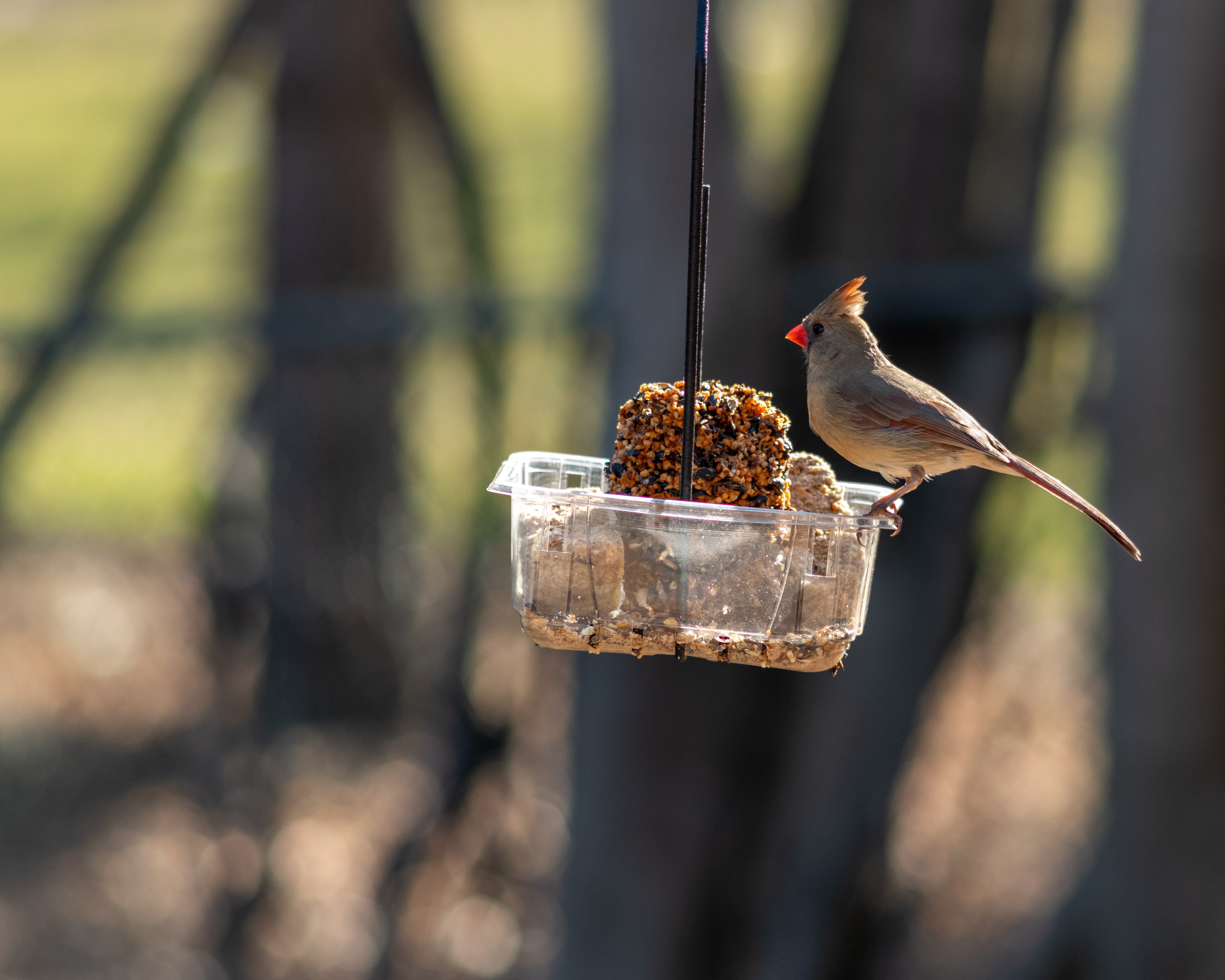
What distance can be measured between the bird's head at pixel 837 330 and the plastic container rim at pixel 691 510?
1.16 ft

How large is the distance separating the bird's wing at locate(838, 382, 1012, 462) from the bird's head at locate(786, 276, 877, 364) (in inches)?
4.0

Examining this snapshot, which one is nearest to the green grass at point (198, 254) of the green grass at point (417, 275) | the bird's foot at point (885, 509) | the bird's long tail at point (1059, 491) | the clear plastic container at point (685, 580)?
the green grass at point (417, 275)

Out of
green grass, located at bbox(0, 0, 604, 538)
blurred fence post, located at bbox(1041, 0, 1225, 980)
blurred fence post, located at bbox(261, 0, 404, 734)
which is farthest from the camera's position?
blurred fence post, located at bbox(261, 0, 404, 734)

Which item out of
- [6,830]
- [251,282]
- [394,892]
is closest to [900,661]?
[394,892]

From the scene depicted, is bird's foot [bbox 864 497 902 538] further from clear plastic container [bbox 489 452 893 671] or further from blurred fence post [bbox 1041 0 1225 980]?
blurred fence post [bbox 1041 0 1225 980]

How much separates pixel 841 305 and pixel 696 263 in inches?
19.5

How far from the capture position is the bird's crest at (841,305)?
1687mm

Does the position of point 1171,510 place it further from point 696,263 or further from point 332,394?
point 332,394

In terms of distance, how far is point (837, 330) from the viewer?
171 centimetres

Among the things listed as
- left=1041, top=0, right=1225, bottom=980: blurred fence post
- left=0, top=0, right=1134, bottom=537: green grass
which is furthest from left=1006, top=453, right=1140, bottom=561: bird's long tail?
left=0, top=0, right=1134, bottom=537: green grass

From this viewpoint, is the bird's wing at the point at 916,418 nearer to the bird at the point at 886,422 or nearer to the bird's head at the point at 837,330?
the bird at the point at 886,422

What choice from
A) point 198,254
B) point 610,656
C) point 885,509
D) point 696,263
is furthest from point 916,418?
point 198,254

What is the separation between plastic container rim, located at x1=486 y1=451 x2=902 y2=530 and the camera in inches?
49.4

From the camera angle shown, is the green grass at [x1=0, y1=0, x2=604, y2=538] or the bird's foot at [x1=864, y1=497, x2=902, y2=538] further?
the green grass at [x1=0, y1=0, x2=604, y2=538]
